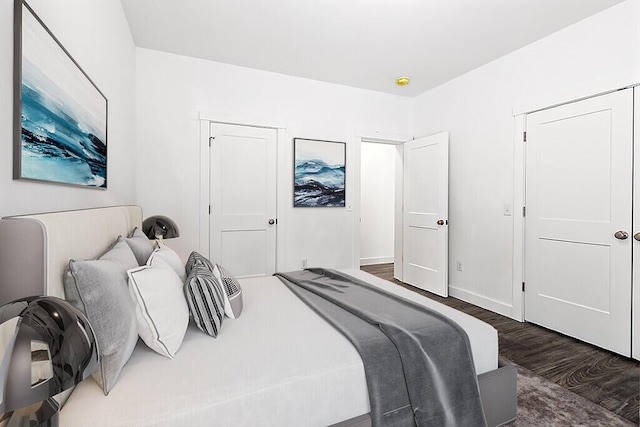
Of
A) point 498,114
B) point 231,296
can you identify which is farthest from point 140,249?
Result: point 498,114

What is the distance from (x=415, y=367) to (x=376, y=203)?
16.2ft

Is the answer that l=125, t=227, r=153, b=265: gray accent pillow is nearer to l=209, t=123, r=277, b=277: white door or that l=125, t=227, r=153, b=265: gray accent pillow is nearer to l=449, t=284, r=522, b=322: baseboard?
l=209, t=123, r=277, b=277: white door

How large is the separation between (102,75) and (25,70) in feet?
3.59

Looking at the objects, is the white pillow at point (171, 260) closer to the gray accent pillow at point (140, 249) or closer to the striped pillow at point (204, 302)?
the gray accent pillow at point (140, 249)

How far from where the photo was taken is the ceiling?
8.26 ft

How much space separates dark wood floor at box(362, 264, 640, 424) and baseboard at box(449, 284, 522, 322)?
15 centimetres

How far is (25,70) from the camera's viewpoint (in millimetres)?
1108

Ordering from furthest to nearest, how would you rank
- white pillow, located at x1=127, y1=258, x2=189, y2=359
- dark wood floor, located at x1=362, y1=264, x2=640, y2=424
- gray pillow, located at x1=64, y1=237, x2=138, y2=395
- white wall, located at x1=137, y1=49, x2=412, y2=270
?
white wall, located at x1=137, y1=49, x2=412, y2=270 → dark wood floor, located at x1=362, y1=264, x2=640, y2=424 → white pillow, located at x1=127, y1=258, x2=189, y2=359 → gray pillow, located at x1=64, y1=237, x2=138, y2=395

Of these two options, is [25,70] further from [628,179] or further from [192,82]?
[628,179]

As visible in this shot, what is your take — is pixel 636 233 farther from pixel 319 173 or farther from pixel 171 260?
pixel 171 260

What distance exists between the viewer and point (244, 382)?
42.6 inches

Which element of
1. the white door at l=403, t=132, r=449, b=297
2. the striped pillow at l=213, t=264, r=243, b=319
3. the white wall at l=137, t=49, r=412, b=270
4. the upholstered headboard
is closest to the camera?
the upholstered headboard

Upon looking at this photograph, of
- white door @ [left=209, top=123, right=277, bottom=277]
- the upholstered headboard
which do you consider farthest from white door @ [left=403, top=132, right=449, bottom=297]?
the upholstered headboard

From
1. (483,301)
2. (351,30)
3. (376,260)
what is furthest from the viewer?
(376,260)
